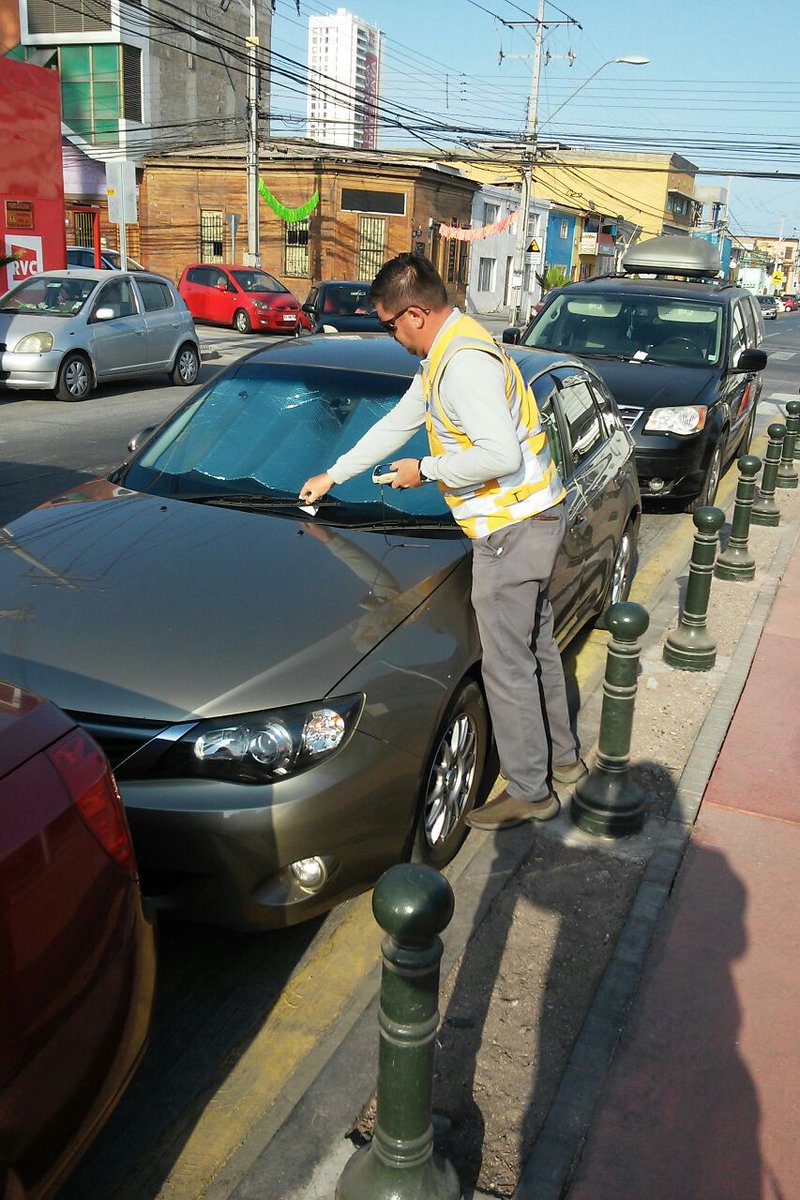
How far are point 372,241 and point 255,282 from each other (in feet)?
38.7

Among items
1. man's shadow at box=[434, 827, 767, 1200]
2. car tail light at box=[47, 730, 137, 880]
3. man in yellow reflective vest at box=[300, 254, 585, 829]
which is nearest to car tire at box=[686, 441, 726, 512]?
man in yellow reflective vest at box=[300, 254, 585, 829]

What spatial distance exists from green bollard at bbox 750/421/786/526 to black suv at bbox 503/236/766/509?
1.32ft

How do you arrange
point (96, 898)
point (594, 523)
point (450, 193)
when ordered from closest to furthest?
point (96, 898) < point (594, 523) < point (450, 193)

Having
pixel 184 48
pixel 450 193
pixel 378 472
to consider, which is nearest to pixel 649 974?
pixel 378 472

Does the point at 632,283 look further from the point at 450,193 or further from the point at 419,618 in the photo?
the point at 450,193

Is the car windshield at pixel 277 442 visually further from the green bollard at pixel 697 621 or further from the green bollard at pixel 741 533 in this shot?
the green bollard at pixel 741 533

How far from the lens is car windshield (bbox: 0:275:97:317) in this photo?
14445 mm

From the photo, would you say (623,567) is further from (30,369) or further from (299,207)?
(299,207)

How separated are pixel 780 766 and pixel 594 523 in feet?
4.33

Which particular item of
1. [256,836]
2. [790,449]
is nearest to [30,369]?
[790,449]

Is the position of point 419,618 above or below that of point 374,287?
below

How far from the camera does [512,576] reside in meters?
3.61

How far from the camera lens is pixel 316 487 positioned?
389 cm

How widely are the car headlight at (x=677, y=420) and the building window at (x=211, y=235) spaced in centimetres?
3386
